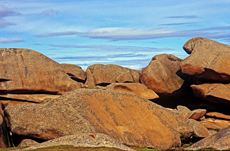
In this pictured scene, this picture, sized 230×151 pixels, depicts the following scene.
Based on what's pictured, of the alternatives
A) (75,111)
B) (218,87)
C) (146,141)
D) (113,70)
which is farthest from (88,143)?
(113,70)

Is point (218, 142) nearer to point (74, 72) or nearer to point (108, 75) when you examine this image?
point (108, 75)

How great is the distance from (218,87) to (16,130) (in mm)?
33763

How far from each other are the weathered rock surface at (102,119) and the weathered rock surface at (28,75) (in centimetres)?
1467

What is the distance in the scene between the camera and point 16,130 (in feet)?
91.0

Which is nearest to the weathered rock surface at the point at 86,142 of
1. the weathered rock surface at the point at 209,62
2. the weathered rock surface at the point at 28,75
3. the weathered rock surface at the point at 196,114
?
the weathered rock surface at the point at 28,75

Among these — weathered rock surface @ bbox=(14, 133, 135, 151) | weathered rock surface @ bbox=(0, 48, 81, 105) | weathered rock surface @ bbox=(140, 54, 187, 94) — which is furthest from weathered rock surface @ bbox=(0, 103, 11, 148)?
weathered rock surface @ bbox=(140, 54, 187, 94)

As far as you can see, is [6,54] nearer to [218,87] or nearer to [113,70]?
[113,70]

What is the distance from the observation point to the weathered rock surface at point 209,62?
49625 millimetres

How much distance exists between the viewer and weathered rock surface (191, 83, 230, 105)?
4919 centimetres

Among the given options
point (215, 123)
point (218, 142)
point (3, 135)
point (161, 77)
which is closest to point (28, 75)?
point (3, 135)

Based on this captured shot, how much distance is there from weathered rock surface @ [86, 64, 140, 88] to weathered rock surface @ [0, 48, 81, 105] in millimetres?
13904

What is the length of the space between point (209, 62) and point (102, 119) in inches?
1046

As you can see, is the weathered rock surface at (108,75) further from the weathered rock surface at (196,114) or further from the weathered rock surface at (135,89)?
the weathered rock surface at (196,114)

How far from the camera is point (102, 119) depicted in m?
30.2
